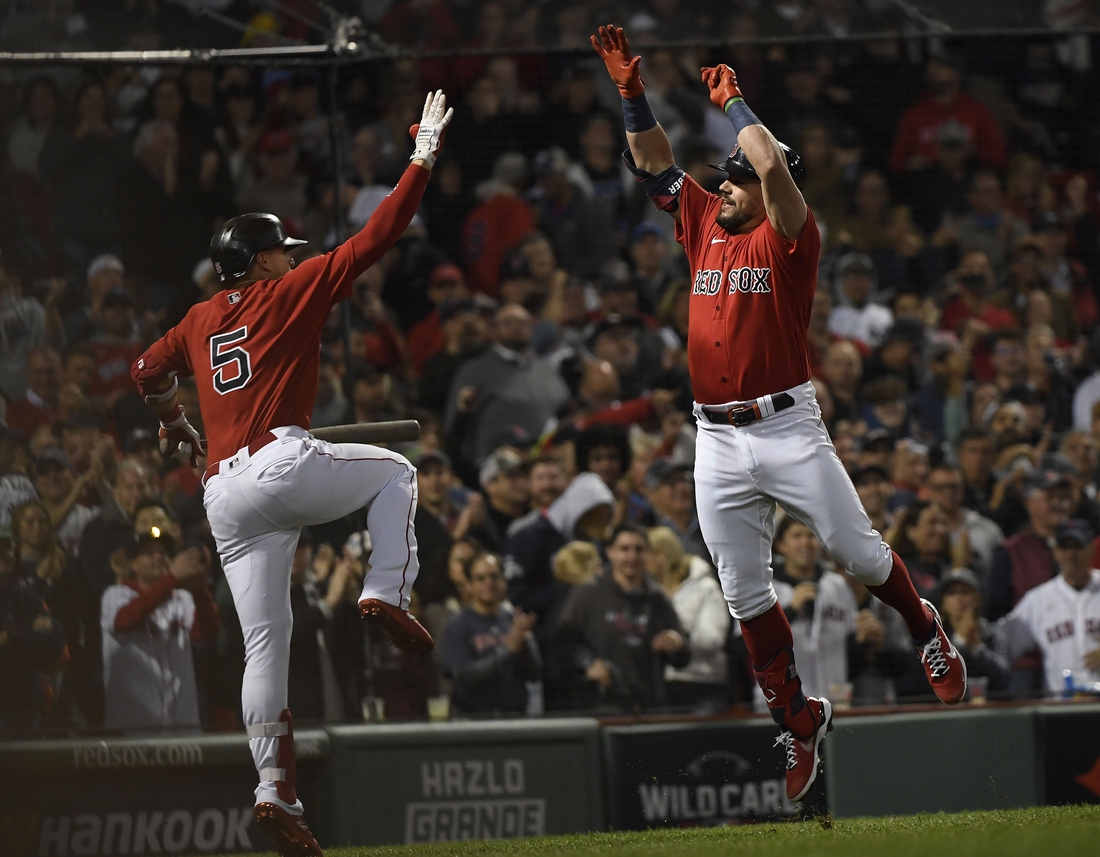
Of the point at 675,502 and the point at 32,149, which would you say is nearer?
the point at 32,149

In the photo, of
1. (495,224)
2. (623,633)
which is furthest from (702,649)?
(495,224)

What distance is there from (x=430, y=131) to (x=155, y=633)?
9.75 feet

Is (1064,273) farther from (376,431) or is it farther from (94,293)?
(376,431)

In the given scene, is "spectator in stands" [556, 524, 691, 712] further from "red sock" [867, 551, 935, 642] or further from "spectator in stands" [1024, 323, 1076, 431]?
"spectator in stands" [1024, 323, 1076, 431]

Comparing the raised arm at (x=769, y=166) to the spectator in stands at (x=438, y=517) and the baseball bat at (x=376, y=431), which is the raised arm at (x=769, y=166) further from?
the spectator in stands at (x=438, y=517)

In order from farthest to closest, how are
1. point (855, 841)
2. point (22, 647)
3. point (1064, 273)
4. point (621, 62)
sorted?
point (1064, 273)
point (22, 647)
point (621, 62)
point (855, 841)

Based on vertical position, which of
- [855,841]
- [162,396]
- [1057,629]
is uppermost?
[162,396]

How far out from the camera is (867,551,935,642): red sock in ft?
17.7

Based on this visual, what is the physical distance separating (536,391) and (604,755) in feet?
9.94

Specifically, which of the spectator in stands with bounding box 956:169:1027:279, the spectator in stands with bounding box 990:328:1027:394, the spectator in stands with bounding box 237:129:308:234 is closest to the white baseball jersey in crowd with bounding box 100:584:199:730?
the spectator in stands with bounding box 237:129:308:234

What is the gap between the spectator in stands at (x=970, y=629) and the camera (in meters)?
8.15

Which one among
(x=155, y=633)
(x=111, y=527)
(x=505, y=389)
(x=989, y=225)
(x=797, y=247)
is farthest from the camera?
(x=989, y=225)

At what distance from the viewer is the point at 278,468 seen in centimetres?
512

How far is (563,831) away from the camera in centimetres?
733
